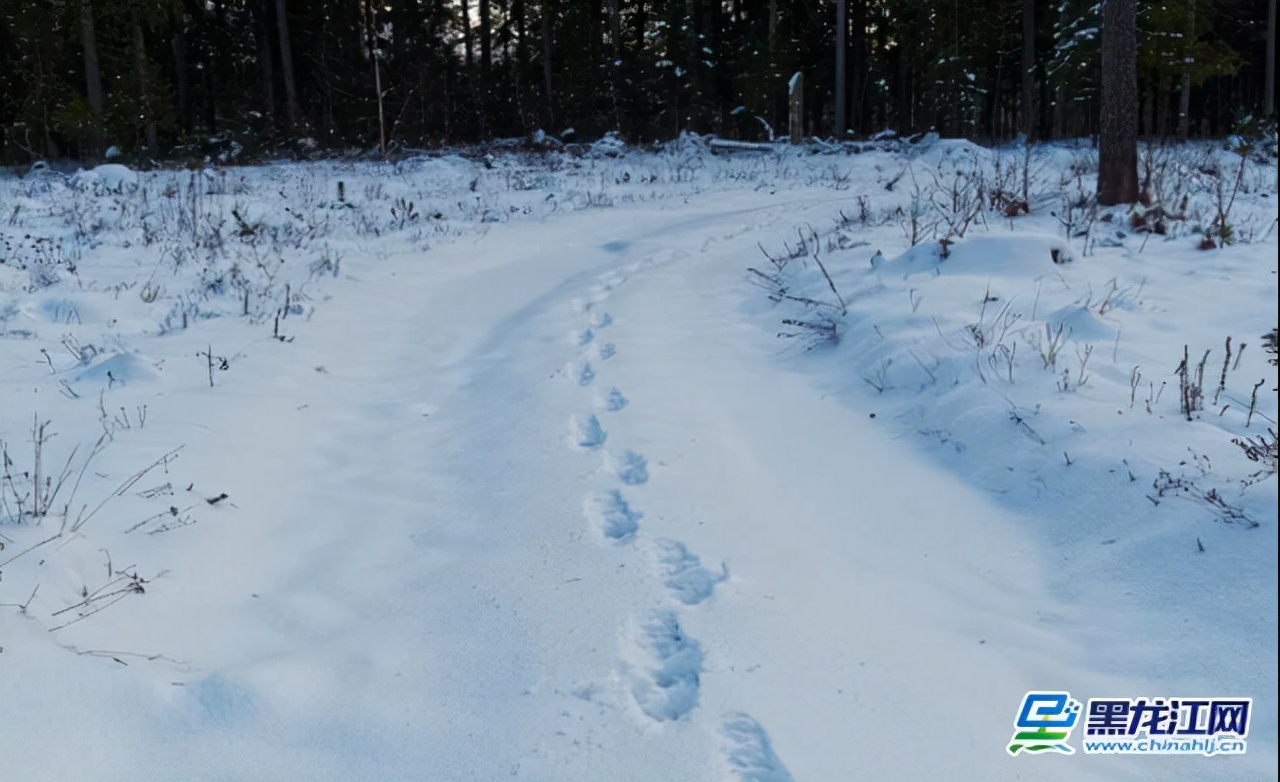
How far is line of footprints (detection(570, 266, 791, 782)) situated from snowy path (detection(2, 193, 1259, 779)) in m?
0.01

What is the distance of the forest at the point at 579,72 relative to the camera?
23641 millimetres

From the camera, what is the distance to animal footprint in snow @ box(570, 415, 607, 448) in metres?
4.31

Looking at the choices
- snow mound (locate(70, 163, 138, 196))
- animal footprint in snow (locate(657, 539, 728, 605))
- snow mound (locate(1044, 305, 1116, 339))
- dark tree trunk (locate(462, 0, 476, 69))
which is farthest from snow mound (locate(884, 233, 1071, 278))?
dark tree trunk (locate(462, 0, 476, 69))

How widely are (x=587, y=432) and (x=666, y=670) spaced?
1.93 m

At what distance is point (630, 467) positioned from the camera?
4012 mm

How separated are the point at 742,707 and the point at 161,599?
1.89 metres

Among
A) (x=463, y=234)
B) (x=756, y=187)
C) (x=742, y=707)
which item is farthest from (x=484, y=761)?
(x=756, y=187)

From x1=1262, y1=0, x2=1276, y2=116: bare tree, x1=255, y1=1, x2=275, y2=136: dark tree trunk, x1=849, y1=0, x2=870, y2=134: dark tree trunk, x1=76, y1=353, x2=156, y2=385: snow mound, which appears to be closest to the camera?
x1=76, y1=353, x2=156, y2=385: snow mound

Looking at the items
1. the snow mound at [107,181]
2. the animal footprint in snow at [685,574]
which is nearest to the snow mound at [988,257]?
the animal footprint in snow at [685,574]

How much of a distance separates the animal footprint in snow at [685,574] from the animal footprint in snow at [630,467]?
0.57 meters

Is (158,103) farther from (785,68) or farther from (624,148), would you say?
(785,68)

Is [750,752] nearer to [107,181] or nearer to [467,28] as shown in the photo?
[107,181]

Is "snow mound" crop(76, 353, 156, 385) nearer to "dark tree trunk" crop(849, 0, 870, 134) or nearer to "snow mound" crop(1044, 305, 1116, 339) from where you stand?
"snow mound" crop(1044, 305, 1116, 339)

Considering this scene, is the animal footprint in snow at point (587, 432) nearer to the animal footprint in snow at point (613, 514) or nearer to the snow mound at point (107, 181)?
the animal footprint in snow at point (613, 514)
